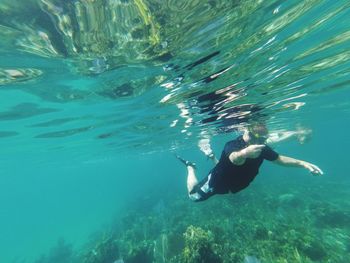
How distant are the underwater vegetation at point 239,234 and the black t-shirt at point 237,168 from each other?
443cm

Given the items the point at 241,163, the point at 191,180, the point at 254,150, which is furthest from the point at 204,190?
the point at 254,150

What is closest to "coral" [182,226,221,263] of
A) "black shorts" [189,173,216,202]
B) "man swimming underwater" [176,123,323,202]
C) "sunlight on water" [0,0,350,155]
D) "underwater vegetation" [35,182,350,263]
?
"underwater vegetation" [35,182,350,263]

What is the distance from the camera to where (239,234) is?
51.5ft

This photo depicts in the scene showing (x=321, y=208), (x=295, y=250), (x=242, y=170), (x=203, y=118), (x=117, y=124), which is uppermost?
(x=117, y=124)

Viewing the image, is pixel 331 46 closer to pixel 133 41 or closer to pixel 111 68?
pixel 133 41

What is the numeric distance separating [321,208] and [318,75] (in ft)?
34.0

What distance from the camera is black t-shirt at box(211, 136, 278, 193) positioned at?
7.54 meters

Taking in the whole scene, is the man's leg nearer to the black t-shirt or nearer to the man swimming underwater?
the man swimming underwater

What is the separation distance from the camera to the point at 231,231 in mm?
16453

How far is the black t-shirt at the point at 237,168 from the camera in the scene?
7539 millimetres

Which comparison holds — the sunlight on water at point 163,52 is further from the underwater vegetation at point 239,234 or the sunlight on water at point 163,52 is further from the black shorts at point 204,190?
the underwater vegetation at point 239,234

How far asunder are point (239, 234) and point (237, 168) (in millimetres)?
9643

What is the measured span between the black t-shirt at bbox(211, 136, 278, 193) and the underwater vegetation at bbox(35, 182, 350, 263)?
174 inches

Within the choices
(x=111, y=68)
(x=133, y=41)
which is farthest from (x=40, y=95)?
(x=133, y=41)
